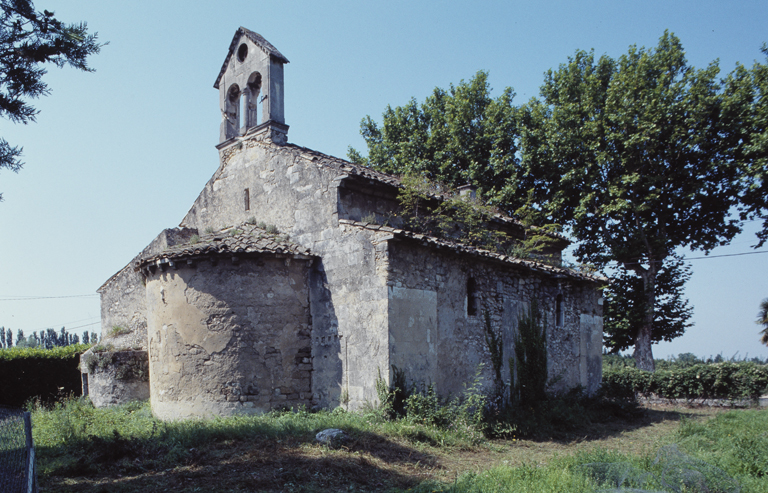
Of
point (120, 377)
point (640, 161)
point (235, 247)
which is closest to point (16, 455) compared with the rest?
point (235, 247)

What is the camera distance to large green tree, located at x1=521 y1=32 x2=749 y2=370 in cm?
2131

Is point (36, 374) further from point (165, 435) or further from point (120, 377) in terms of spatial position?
point (165, 435)

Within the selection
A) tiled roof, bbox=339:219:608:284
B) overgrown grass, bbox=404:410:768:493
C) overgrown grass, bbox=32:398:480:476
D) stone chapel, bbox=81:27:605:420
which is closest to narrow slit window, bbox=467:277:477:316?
stone chapel, bbox=81:27:605:420

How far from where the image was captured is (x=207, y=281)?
12.5m

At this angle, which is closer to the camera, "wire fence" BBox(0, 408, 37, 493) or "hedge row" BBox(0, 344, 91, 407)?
"wire fence" BBox(0, 408, 37, 493)

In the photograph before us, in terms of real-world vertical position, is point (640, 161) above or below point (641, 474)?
above

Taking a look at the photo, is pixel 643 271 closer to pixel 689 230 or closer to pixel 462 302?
pixel 689 230

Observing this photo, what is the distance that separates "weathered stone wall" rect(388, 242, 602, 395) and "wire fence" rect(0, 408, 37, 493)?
6453mm

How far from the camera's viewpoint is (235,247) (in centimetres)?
1252

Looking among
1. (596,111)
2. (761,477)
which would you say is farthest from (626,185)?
(761,477)

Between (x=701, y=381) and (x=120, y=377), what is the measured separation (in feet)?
67.0

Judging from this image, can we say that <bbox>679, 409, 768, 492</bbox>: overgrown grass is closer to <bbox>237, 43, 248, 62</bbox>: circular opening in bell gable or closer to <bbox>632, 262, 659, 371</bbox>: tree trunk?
<bbox>632, 262, 659, 371</bbox>: tree trunk

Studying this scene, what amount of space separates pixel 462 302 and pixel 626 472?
20.8 ft

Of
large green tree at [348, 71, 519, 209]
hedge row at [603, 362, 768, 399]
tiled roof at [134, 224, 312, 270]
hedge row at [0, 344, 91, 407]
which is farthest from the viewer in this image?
large green tree at [348, 71, 519, 209]
